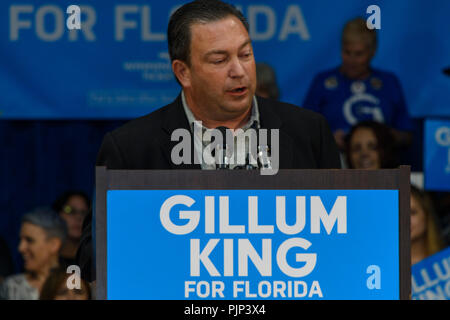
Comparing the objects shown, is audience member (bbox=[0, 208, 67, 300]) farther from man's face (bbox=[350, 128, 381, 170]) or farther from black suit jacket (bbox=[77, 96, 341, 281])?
black suit jacket (bbox=[77, 96, 341, 281])

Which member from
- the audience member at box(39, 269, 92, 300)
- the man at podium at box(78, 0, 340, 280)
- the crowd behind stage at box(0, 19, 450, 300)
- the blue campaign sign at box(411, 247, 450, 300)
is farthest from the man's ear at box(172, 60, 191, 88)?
the blue campaign sign at box(411, 247, 450, 300)

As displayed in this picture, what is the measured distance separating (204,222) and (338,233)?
293mm

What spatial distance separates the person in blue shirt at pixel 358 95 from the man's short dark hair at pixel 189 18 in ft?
8.26

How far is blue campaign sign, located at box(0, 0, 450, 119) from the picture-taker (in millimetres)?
4691

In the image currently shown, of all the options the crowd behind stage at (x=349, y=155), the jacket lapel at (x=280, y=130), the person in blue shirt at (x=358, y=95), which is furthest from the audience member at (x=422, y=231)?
the jacket lapel at (x=280, y=130)

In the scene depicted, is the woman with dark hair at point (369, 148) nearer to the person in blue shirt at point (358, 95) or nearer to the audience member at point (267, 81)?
the person in blue shirt at point (358, 95)

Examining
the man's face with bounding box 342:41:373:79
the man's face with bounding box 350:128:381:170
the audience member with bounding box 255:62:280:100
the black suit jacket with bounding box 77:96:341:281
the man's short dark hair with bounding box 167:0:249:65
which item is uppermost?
the man's face with bounding box 342:41:373:79

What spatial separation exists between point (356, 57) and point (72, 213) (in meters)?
1.74

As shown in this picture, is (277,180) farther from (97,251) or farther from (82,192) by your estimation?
(82,192)

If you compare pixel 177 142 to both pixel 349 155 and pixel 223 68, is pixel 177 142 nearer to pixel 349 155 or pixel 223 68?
pixel 223 68

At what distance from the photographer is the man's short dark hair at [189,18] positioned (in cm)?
229

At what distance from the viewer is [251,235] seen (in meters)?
1.96

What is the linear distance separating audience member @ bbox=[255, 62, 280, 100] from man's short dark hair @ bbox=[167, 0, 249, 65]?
2.23 metres

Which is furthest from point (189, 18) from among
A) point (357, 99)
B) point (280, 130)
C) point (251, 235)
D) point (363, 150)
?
point (357, 99)
